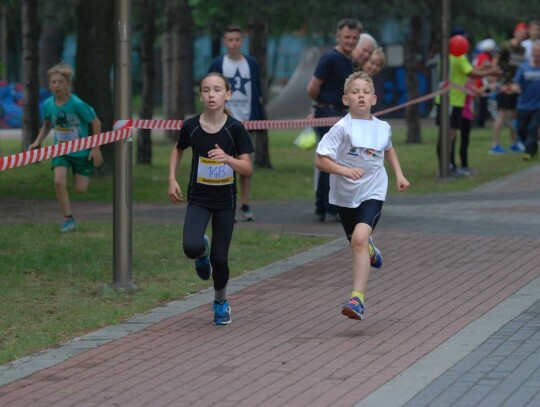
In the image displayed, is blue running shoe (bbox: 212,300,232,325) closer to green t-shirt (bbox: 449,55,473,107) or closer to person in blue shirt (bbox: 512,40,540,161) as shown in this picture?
green t-shirt (bbox: 449,55,473,107)

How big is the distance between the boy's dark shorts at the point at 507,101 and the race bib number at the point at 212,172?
16.5 metres

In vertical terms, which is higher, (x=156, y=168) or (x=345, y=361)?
(x=345, y=361)

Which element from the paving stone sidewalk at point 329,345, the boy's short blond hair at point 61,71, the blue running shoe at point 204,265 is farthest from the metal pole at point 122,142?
the boy's short blond hair at point 61,71

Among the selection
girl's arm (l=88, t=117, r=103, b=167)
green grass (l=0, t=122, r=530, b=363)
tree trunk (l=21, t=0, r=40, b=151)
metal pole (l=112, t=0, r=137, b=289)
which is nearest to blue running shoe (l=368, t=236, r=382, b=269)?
green grass (l=0, t=122, r=530, b=363)

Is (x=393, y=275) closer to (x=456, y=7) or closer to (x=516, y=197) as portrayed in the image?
(x=516, y=197)

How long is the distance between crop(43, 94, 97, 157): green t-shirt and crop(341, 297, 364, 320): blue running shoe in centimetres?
554

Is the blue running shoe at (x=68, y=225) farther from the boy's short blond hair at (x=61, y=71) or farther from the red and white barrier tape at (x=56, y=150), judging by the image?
the red and white barrier tape at (x=56, y=150)

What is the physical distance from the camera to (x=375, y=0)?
26.5 metres

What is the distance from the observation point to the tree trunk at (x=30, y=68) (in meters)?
23.1

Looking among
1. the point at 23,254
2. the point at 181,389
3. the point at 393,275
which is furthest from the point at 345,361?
the point at 23,254

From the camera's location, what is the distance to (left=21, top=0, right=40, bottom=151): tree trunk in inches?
909

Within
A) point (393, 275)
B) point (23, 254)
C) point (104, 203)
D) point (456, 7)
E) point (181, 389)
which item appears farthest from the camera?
point (456, 7)

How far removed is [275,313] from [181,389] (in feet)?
7.41

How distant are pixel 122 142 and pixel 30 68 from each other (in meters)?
14.1
